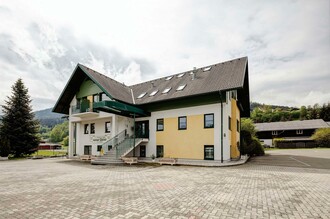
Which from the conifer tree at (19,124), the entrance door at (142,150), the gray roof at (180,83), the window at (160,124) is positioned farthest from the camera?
the conifer tree at (19,124)

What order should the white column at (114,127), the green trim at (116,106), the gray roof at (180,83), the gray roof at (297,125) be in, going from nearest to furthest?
the gray roof at (180,83)
the green trim at (116,106)
the white column at (114,127)
the gray roof at (297,125)

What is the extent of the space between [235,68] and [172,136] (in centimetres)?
851

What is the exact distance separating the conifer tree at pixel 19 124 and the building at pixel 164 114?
624 centimetres

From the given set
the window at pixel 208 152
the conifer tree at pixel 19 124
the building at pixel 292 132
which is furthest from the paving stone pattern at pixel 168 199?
the building at pixel 292 132

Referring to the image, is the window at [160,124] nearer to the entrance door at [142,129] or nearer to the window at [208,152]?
the entrance door at [142,129]

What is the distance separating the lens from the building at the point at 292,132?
51094 millimetres

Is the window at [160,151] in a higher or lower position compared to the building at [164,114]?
lower

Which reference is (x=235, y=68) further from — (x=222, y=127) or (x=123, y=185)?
(x=123, y=185)

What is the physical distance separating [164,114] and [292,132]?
49832mm

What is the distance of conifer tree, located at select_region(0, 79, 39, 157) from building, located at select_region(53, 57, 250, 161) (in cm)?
624

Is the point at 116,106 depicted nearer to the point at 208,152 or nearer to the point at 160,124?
the point at 160,124

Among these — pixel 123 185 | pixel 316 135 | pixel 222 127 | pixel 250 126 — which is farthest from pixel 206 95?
pixel 316 135

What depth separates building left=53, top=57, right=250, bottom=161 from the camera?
60.1 feet

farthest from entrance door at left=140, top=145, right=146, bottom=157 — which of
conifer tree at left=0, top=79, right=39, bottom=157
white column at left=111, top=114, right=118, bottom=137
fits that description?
conifer tree at left=0, top=79, right=39, bottom=157
